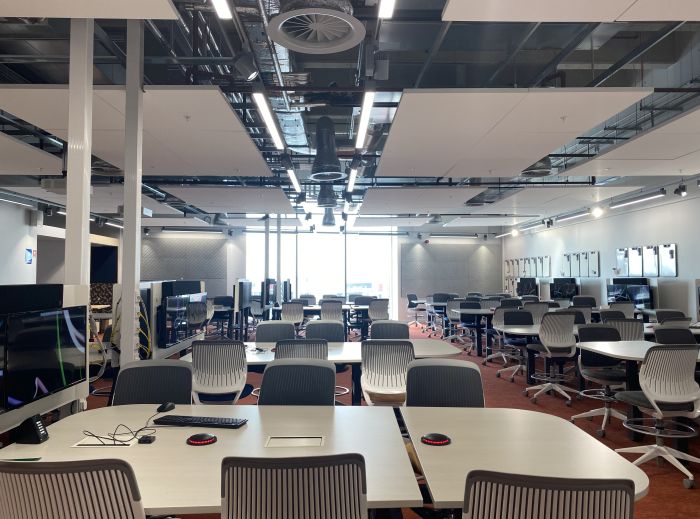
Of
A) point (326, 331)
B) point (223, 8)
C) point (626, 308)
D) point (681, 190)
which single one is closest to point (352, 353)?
point (326, 331)

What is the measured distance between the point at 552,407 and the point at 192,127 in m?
5.74

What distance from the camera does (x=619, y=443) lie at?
493 centimetres

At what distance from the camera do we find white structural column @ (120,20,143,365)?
16.2 ft

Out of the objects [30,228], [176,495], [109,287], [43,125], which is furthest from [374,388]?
[30,228]

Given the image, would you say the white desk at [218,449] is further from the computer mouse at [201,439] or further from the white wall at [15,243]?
the white wall at [15,243]

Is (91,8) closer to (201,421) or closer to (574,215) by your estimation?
(201,421)

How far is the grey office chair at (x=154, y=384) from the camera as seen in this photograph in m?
3.34

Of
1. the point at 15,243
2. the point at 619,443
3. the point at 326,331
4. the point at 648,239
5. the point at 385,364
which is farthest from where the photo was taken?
the point at 15,243

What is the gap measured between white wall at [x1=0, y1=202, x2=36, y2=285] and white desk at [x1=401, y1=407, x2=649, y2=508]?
37.3 ft

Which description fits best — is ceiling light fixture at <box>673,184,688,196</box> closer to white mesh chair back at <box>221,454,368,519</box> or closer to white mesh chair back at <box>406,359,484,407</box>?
white mesh chair back at <box>406,359,484,407</box>

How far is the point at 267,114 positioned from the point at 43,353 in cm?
336

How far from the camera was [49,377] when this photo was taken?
3.01 metres

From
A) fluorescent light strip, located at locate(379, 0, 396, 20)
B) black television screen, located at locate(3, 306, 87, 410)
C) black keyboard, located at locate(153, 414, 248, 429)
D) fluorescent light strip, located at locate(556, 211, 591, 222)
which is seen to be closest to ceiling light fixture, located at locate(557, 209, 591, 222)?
fluorescent light strip, located at locate(556, 211, 591, 222)

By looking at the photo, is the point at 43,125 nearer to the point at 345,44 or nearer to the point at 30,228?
the point at 345,44
